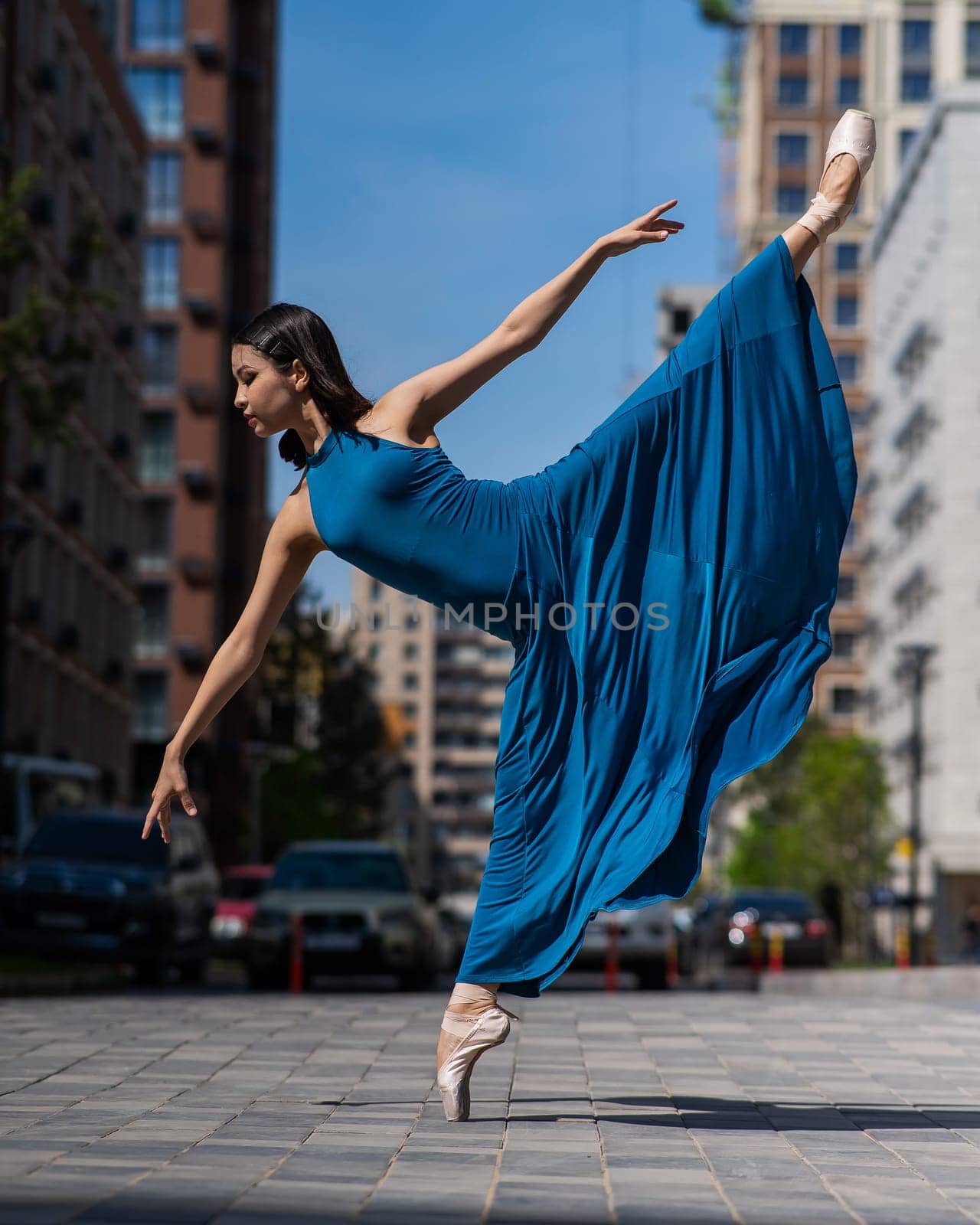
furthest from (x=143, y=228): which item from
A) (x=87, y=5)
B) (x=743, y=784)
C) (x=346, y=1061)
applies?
(x=346, y=1061)

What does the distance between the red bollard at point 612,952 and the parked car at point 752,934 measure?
8505 millimetres

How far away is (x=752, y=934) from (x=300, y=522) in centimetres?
2666

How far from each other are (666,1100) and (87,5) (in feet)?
175

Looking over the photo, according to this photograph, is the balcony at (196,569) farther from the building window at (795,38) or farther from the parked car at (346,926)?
the parked car at (346,926)

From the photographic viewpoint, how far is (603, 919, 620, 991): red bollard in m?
22.0

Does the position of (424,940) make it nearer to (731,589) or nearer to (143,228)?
(731,589)

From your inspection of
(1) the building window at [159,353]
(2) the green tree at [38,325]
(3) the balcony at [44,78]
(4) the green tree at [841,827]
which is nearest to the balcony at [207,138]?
(1) the building window at [159,353]

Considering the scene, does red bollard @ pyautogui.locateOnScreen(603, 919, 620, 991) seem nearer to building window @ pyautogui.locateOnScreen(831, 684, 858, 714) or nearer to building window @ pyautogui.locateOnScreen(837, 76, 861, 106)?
building window @ pyautogui.locateOnScreen(831, 684, 858, 714)

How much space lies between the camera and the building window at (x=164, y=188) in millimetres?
78250

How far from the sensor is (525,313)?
5.98 m

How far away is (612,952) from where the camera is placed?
22.4 metres

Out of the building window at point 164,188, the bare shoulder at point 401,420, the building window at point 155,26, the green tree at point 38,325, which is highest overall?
the building window at point 155,26

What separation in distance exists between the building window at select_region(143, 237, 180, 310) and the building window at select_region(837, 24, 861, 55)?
47.0 meters

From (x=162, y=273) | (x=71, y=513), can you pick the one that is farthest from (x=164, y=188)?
(x=71, y=513)
